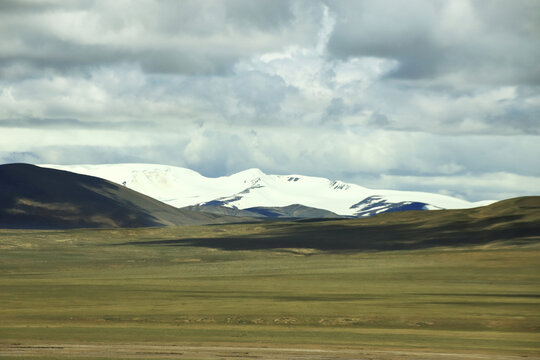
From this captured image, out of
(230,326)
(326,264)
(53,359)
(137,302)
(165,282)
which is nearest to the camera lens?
(53,359)

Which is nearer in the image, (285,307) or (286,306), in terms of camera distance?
(285,307)

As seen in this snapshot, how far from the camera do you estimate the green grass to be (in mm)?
62531

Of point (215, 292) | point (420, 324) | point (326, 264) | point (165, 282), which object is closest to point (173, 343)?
point (420, 324)

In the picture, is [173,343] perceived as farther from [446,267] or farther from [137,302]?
[446,267]

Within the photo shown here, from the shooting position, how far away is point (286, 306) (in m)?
88.9

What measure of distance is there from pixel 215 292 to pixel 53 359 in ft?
205

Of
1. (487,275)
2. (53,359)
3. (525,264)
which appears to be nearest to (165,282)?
(487,275)

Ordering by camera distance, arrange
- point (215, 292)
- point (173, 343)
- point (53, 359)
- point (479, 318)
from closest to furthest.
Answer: point (53, 359), point (173, 343), point (479, 318), point (215, 292)

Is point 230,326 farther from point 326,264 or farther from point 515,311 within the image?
point 326,264

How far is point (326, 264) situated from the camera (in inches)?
7303

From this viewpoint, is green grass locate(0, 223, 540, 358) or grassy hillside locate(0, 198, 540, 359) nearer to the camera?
grassy hillside locate(0, 198, 540, 359)

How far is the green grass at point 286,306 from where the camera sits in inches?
2462

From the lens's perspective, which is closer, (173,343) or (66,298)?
(173,343)

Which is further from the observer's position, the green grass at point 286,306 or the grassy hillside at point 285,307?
the green grass at point 286,306
